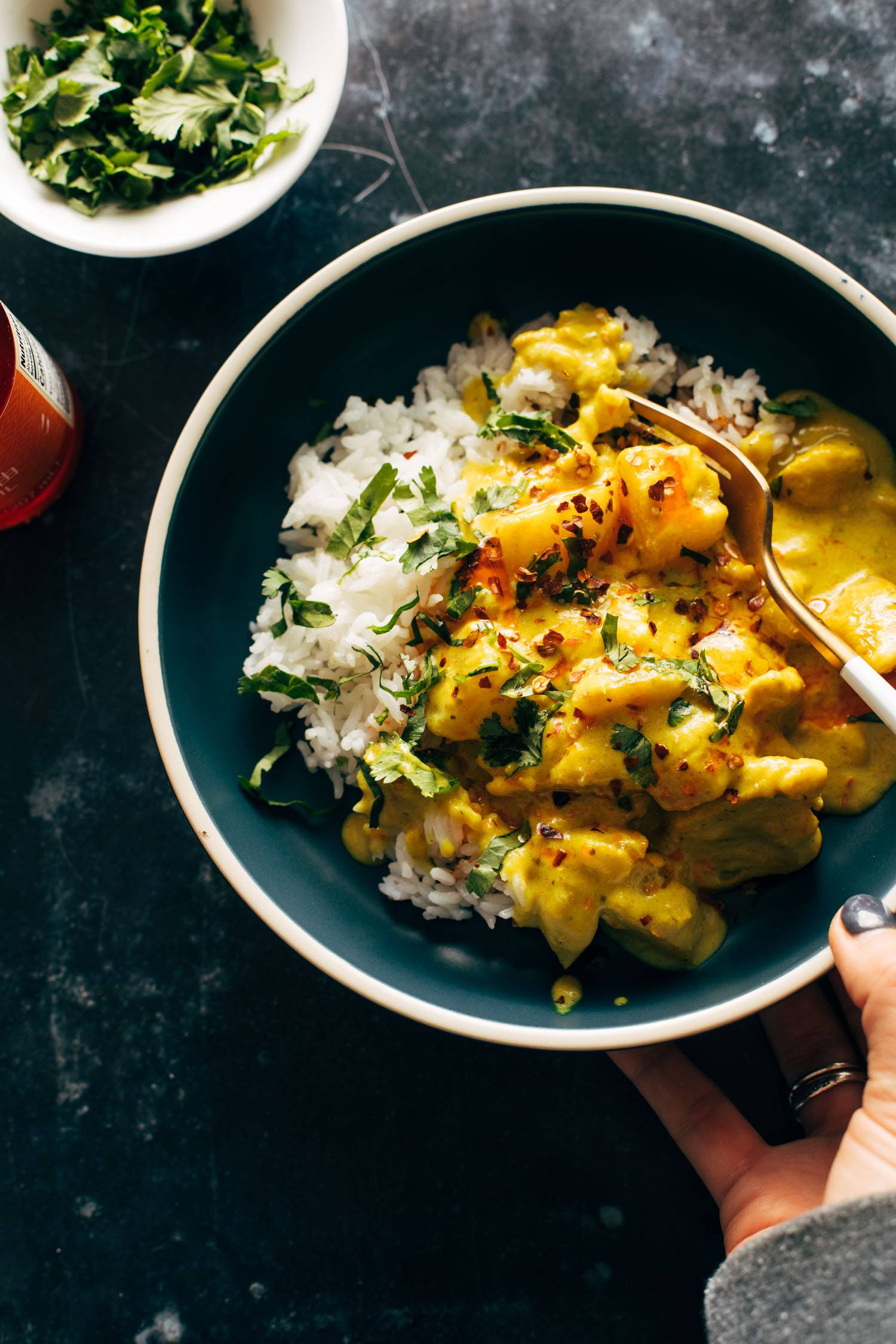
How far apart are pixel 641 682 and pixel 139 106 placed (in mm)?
1984

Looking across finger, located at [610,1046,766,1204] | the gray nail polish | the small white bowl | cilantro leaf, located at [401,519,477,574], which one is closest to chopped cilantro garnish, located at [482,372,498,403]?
cilantro leaf, located at [401,519,477,574]

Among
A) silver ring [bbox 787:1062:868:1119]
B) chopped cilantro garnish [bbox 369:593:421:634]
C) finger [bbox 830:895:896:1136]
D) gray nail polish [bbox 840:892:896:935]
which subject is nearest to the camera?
finger [bbox 830:895:896:1136]

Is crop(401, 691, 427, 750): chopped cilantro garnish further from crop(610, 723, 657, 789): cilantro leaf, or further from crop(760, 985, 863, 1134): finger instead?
crop(760, 985, 863, 1134): finger

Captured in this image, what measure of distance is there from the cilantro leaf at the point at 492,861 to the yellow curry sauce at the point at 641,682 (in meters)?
0.02

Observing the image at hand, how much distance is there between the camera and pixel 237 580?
2656 millimetres

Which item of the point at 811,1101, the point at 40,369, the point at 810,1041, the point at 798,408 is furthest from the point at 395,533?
the point at 811,1101

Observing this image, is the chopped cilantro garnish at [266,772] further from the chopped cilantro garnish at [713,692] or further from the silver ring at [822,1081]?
the silver ring at [822,1081]

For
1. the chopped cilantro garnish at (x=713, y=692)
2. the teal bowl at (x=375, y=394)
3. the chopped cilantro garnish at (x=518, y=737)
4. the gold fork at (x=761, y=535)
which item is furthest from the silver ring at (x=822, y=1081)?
the chopped cilantro garnish at (x=518, y=737)

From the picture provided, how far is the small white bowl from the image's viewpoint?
2.50 meters

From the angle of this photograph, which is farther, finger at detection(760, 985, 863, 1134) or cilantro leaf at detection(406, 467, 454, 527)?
finger at detection(760, 985, 863, 1134)

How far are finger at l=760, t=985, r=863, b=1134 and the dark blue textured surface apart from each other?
0.08 metres

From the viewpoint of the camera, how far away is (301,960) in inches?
108

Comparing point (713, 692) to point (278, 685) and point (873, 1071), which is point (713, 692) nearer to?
point (873, 1071)

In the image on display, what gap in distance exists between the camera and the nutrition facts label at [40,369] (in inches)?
95.6
